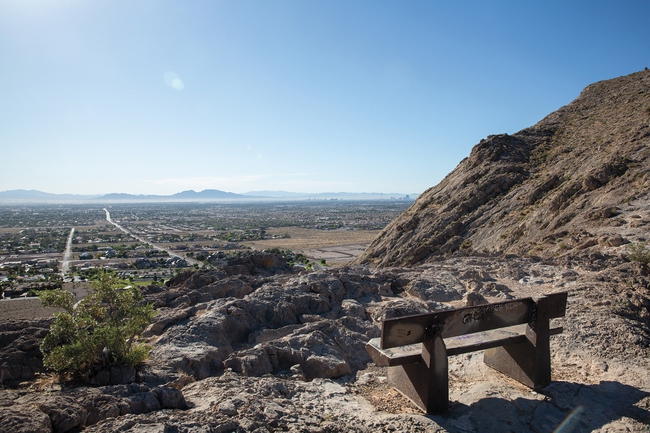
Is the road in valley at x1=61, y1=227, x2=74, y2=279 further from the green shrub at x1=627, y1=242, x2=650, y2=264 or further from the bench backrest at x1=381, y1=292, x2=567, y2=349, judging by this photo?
the green shrub at x1=627, y1=242, x2=650, y2=264

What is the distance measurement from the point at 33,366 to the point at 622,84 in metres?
46.6

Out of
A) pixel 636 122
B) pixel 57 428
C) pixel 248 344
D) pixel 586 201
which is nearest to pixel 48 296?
pixel 57 428

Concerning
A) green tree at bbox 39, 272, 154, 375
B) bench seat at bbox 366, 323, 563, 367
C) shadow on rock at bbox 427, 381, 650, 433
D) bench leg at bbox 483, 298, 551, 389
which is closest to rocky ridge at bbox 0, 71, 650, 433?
shadow on rock at bbox 427, 381, 650, 433

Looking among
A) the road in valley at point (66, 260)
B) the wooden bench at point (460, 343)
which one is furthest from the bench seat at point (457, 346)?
the road in valley at point (66, 260)

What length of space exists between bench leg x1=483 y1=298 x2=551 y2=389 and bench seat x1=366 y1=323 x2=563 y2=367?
0.54 ft

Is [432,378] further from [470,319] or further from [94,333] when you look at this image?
[94,333]

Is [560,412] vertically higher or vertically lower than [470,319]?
lower

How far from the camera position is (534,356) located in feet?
20.0

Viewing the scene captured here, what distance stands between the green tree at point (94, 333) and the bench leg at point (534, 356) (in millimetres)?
5768

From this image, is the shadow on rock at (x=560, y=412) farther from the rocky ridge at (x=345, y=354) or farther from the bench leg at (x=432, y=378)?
the bench leg at (x=432, y=378)

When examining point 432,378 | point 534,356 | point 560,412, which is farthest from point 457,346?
point 560,412

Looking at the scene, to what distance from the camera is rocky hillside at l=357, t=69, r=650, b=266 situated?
1711cm

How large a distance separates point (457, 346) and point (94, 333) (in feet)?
17.5

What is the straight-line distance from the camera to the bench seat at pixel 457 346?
5602 millimetres
